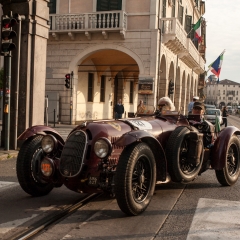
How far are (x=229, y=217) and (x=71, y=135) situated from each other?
85.9 inches

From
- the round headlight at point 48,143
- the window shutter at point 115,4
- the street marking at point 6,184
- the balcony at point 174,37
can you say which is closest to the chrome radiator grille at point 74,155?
the round headlight at point 48,143

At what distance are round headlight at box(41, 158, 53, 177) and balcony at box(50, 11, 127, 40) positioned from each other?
18061 millimetres

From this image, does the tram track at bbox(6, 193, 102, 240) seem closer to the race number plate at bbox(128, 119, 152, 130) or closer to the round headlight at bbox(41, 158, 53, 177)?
the round headlight at bbox(41, 158, 53, 177)

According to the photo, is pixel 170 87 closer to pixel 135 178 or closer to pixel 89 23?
pixel 89 23

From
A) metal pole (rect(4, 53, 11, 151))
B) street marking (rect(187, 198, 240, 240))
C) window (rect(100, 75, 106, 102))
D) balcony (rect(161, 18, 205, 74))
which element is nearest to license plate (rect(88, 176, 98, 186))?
street marking (rect(187, 198, 240, 240))

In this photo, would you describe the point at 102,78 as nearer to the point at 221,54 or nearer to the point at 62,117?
the point at 62,117

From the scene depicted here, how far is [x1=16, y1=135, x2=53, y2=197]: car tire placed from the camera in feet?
17.7

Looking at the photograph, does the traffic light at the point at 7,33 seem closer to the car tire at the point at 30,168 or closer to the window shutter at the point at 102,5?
the car tire at the point at 30,168

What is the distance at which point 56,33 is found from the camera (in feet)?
77.0

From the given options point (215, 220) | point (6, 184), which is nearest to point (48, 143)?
point (6, 184)

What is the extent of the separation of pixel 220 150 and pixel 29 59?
5966 mm

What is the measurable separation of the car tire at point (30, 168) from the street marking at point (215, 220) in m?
2.12

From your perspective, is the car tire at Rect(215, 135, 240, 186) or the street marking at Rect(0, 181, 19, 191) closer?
the street marking at Rect(0, 181, 19, 191)

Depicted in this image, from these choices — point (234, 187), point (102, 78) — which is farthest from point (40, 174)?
point (102, 78)
